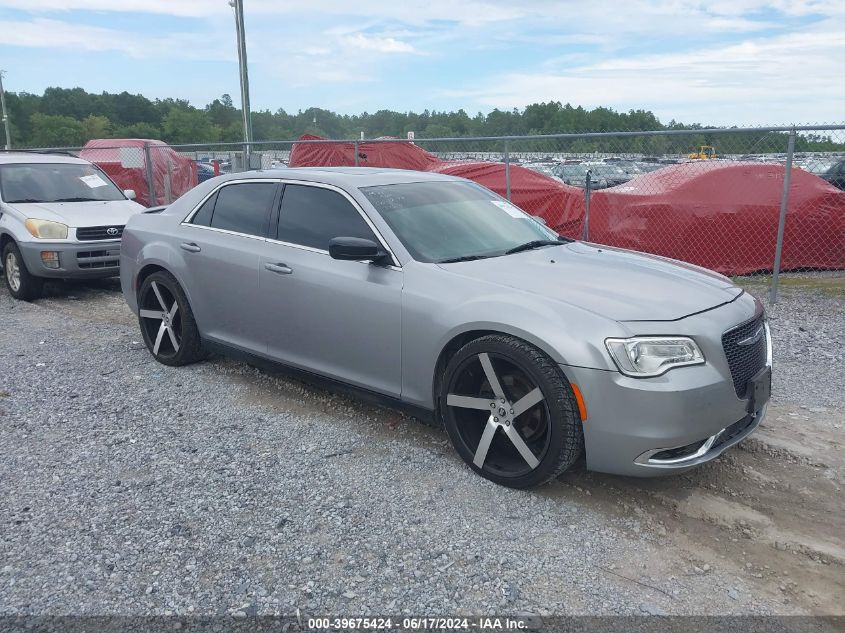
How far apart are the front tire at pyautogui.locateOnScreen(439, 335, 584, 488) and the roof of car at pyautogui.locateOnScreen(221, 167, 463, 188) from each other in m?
1.54

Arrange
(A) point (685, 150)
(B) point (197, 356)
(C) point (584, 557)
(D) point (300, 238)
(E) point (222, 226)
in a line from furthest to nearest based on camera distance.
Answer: (A) point (685, 150), (B) point (197, 356), (E) point (222, 226), (D) point (300, 238), (C) point (584, 557)

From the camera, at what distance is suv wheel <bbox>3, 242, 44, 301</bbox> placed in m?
8.65

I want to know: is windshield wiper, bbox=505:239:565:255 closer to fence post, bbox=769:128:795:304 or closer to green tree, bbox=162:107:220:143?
fence post, bbox=769:128:795:304

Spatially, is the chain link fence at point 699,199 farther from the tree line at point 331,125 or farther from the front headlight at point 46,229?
the front headlight at point 46,229

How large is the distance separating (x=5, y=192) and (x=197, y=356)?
5170 millimetres

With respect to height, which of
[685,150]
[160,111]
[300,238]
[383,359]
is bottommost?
[383,359]

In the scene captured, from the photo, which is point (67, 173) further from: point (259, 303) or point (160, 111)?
point (160, 111)

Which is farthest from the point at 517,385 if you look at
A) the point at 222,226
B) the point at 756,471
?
the point at 222,226

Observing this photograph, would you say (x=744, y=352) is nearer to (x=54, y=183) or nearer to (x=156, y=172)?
(x=54, y=183)

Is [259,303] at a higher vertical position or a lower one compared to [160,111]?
lower

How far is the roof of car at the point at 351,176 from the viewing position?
4699 millimetres

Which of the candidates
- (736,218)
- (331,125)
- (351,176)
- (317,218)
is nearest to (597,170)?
(736,218)

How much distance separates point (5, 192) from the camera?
29.8 ft

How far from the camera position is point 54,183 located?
9492 mm
